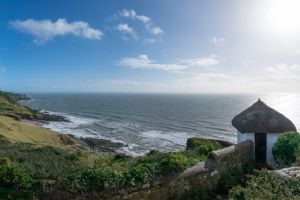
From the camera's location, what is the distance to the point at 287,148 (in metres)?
14.8

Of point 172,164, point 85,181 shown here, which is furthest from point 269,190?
point 85,181

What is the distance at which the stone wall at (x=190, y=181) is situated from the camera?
1105 centimetres

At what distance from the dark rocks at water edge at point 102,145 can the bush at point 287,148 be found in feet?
114

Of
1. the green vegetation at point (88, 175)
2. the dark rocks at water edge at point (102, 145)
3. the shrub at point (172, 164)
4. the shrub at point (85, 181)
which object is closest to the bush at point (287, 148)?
the green vegetation at point (88, 175)

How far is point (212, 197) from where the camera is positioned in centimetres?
1171

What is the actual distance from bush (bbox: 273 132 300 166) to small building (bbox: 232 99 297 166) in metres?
0.78

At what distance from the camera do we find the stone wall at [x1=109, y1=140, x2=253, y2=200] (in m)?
11.1

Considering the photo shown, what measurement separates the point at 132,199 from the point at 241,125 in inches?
348

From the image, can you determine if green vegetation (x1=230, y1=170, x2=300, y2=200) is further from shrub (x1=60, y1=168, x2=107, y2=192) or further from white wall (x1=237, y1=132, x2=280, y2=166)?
white wall (x1=237, y1=132, x2=280, y2=166)

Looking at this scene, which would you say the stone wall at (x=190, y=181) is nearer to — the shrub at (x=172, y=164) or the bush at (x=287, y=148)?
the shrub at (x=172, y=164)

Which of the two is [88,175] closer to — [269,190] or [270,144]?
[269,190]

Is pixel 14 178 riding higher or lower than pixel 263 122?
lower

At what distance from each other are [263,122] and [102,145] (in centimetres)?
3747

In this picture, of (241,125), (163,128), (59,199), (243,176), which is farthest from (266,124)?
(163,128)
